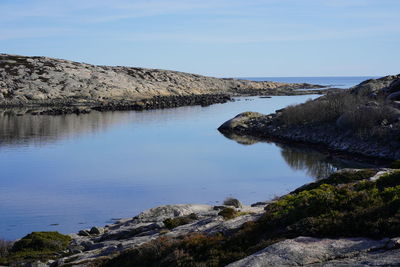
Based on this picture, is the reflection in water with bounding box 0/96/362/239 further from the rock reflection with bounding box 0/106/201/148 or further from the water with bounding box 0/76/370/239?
the rock reflection with bounding box 0/106/201/148

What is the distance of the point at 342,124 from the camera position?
143ft

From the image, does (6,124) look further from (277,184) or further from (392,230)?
(392,230)

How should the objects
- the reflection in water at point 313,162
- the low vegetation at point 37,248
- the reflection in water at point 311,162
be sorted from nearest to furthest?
the low vegetation at point 37,248 → the reflection in water at point 311,162 → the reflection in water at point 313,162

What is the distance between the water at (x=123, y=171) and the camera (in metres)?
24.6

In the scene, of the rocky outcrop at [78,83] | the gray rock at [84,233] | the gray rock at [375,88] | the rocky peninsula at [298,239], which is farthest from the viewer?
the rocky outcrop at [78,83]

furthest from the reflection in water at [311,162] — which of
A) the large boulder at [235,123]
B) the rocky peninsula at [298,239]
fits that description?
the rocky peninsula at [298,239]

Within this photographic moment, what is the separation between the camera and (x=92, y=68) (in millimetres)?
122938

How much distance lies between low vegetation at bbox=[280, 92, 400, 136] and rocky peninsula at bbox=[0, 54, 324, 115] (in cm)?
3750

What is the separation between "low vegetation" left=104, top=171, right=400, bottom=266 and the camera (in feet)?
33.1


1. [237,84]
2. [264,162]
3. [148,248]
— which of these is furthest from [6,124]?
[237,84]

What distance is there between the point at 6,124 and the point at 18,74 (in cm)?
4458

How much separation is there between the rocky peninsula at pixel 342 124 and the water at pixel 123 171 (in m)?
2.63

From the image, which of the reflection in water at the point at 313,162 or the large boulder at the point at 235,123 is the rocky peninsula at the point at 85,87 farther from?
the reflection in water at the point at 313,162

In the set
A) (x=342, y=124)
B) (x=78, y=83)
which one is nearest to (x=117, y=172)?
(x=342, y=124)
